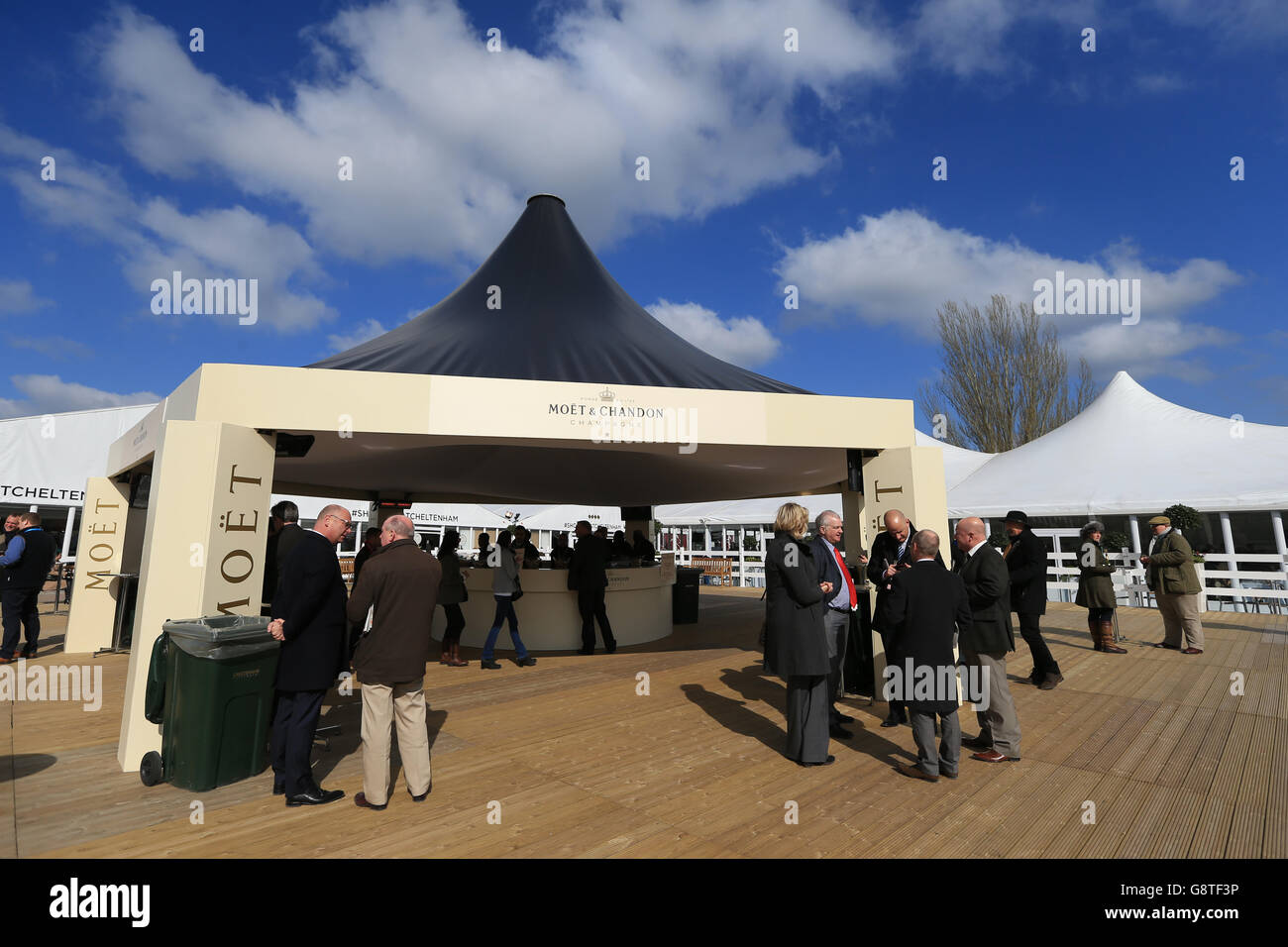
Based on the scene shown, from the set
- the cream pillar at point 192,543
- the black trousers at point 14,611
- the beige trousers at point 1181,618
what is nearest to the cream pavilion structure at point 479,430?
the cream pillar at point 192,543

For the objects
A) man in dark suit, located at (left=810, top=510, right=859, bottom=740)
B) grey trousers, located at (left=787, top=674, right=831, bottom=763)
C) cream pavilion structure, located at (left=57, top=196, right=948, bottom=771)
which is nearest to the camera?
grey trousers, located at (left=787, top=674, right=831, bottom=763)

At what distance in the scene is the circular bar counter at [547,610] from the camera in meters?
7.71

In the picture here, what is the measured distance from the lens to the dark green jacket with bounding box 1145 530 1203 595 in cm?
693

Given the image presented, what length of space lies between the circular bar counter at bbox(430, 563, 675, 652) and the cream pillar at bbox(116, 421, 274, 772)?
342cm

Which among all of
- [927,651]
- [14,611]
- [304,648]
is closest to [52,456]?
[14,611]

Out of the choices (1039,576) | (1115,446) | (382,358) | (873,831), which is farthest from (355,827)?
(1115,446)

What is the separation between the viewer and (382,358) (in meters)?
5.46

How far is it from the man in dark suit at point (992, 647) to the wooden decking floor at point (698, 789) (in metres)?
0.18

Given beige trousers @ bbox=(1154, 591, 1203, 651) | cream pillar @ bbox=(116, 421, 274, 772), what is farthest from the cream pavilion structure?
beige trousers @ bbox=(1154, 591, 1203, 651)

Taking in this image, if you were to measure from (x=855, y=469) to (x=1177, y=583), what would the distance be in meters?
4.88

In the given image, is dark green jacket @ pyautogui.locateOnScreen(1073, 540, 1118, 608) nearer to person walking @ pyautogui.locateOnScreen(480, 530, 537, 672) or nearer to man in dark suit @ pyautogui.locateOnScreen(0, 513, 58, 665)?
person walking @ pyautogui.locateOnScreen(480, 530, 537, 672)

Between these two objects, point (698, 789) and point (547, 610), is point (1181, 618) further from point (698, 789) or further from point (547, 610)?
point (547, 610)

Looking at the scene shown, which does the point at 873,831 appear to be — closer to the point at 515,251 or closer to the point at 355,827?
the point at 355,827

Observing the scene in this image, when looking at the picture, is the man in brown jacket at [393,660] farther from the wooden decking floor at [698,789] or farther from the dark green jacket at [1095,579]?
the dark green jacket at [1095,579]
